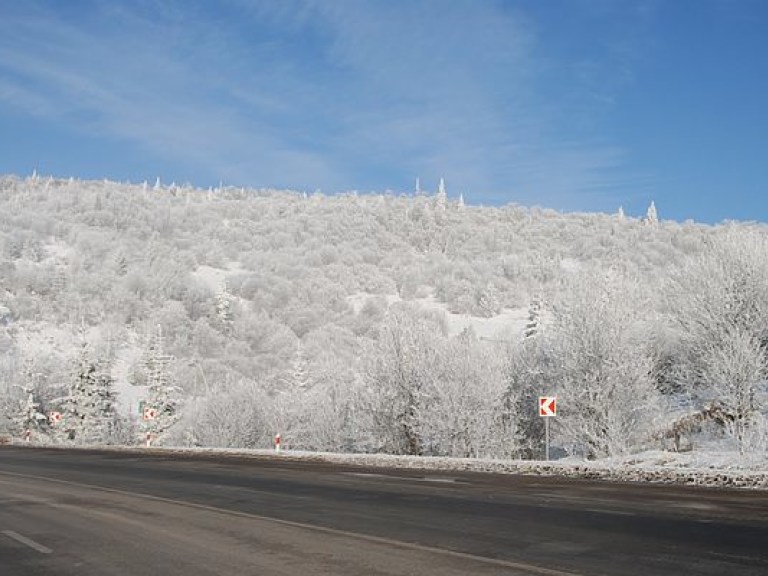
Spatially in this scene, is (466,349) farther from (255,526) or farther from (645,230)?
(645,230)

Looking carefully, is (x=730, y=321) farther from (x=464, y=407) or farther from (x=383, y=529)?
(x=383, y=529)

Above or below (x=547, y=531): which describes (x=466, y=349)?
above

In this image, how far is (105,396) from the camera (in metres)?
66.4

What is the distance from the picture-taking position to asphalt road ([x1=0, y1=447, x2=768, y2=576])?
7809mm

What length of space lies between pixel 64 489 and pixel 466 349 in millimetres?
24394

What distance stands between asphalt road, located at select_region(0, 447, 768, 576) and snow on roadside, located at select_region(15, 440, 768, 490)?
164 centimetres

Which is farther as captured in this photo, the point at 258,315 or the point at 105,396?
the point at 258,315

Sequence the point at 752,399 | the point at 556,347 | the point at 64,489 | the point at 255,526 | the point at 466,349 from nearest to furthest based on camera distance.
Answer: the point at 255,526 < the point at 64,489 < the point at 752,399 < the point at 556,347 < the point at 466,349

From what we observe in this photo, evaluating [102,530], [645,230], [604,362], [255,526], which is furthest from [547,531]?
[645,230]

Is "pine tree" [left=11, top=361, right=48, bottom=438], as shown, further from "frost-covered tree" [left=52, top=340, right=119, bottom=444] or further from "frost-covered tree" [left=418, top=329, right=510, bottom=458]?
"frost-covered tree" [left=418, top=329, right=510, bottom=458]

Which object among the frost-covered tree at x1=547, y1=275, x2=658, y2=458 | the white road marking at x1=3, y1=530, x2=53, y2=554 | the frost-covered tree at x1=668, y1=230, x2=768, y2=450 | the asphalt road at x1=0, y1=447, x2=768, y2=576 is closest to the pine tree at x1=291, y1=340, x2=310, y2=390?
the frost-covered tree at x1=547, y1=275, x2=658, y2=458

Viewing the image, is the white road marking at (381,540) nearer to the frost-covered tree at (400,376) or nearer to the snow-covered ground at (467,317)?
the frost-covered tree at (400,376)

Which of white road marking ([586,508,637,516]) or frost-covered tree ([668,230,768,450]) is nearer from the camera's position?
white road marking ([586,508,637,516])

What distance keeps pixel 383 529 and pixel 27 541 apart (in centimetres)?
483
